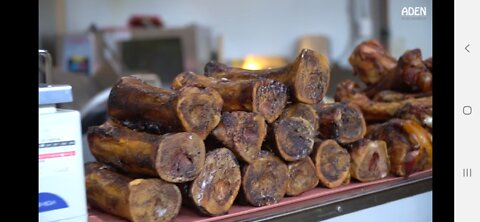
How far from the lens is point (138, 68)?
3.29m

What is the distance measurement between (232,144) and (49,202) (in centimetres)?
28

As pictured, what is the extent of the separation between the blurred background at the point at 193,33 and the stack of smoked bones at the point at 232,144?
5.70ft

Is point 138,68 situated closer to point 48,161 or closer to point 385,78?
point 385,78

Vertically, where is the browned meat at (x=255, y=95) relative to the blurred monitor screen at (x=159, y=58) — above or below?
below

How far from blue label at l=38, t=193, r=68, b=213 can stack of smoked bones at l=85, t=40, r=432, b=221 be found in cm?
Result: 10

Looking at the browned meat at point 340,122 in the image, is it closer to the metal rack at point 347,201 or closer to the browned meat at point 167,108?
the metal rack at point 347,201

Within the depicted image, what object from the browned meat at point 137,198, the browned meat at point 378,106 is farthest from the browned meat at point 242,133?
the browned meat at point 378,106

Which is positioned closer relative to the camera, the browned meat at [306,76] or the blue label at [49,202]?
the blue label at [49,202]

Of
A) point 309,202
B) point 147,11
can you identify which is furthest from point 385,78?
point 147,11

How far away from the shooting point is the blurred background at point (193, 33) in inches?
128

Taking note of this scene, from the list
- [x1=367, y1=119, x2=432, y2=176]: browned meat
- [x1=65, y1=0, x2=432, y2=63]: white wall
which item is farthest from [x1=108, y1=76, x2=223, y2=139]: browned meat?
[x1=65, y1=0, x2=432, y2=63]: white wall

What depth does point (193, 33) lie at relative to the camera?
10.7ft

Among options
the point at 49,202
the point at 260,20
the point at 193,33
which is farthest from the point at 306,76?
the point at 260,20
